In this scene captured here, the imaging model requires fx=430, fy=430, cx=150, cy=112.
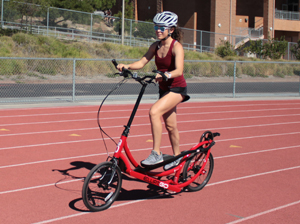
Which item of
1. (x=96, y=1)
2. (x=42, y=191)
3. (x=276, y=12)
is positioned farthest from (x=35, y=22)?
(x=276, y=12)

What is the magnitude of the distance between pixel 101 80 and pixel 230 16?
2490 cm

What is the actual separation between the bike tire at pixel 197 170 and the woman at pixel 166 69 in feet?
0.61

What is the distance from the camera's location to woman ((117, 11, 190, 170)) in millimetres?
4953

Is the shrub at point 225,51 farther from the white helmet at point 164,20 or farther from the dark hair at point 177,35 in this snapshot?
the white helmet at point 164,20

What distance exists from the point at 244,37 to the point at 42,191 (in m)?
42.7

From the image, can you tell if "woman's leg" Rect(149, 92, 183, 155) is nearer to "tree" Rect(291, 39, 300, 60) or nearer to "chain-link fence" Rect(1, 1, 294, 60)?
"chain-link fence" Rect(1, 1, 294, 60)

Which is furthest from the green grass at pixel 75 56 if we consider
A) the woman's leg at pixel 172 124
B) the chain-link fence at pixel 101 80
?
the woman's leg at pixel 172 124

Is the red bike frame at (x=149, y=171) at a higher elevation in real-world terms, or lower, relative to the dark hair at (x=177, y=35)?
lower

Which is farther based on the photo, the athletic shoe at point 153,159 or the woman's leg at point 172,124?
the woman's leg at point 172,124

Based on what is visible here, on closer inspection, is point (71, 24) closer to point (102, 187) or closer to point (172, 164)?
point (172, 164)

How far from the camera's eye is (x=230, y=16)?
149ft

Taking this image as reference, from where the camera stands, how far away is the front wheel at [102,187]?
14.5 ft

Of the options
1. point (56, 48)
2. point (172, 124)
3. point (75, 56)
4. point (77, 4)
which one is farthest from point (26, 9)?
point (172, 124)

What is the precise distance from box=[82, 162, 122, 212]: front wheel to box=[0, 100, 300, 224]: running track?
4.4 inches
